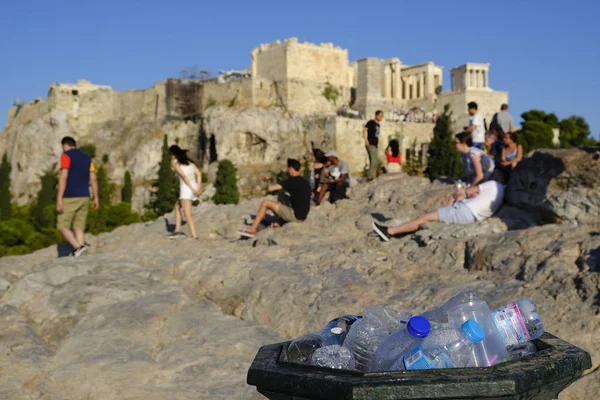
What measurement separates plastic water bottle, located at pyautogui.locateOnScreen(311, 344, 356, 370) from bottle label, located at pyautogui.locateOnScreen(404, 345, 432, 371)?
0.22 metres

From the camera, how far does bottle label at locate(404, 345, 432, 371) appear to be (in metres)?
1.96

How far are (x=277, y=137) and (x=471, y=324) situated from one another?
Result: 39.3 m

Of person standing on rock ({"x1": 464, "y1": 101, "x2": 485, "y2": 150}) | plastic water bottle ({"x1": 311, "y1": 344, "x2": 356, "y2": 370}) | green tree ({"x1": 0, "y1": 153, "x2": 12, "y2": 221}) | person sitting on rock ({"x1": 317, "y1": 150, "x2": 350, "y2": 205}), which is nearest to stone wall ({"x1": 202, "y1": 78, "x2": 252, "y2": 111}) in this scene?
green tree ({"x1": 0, "y1": 153, "x2": 12, "y2": 221})

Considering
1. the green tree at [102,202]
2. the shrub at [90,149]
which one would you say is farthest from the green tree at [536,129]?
the shrub at [90,149]

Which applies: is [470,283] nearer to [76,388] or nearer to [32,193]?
[76,388]

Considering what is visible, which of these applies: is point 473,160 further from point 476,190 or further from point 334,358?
point 334,358

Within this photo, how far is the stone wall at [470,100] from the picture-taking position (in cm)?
4384

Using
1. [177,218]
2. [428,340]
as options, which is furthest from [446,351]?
[177,218]

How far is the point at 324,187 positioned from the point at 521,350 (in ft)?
28.9

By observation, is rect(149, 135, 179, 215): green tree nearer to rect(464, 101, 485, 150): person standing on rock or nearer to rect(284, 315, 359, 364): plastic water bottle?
rect(464, 101, 485, 150): person standing on rock

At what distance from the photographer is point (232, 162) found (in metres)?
41.3

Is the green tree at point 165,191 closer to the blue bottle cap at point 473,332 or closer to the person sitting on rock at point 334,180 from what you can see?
the person sitting on rock at point 334,180

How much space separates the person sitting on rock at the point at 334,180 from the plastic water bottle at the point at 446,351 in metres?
8.85

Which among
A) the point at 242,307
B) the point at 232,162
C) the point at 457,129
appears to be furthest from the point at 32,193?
the point at 242,307
